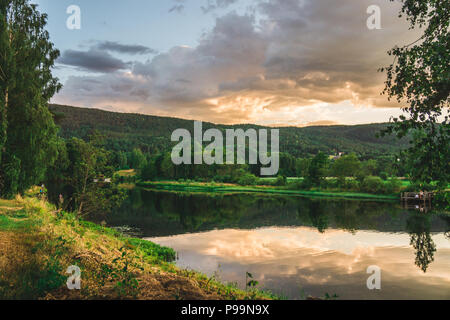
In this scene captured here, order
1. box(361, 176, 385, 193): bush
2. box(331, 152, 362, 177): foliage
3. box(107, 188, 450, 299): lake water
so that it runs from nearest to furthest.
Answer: box(107, 188, 450, 299): lake water < box(361, 176, 385, 193): bush < box(331, 152, 362, 177): foliage

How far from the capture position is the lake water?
626 inches

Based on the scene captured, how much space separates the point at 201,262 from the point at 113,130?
192608mm

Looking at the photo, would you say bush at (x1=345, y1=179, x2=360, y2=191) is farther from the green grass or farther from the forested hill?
the forested hill

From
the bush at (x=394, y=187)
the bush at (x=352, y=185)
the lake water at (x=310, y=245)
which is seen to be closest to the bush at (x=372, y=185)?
the bush at (x=394, y=187)

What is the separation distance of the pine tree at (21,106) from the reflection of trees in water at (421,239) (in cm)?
2475

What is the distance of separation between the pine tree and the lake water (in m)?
9.08

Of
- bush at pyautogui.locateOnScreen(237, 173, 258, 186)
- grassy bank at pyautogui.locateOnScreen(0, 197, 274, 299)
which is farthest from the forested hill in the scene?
grassy bank at pyautogui.locateOnScreen(0, 197, 274, 299)

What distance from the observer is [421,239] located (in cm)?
2633

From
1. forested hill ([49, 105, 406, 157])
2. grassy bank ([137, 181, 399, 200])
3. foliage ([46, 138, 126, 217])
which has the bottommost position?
grassy bank ([137, 181, 399, 200])

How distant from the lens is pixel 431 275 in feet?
56.9

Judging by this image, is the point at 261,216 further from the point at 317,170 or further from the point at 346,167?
the point at 346,167

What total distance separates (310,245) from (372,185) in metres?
39.6
